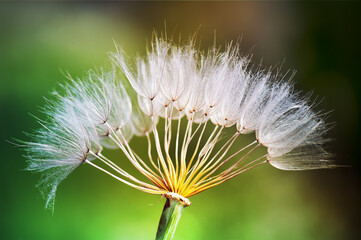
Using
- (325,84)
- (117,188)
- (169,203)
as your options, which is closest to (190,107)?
(169,203)

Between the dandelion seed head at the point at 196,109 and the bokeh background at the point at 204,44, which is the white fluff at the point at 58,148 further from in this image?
the bokeh background at the point at 204,44

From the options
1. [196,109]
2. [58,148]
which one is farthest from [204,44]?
[58,148]

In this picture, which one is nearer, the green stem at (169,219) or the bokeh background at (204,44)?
the green stem at (169,219)

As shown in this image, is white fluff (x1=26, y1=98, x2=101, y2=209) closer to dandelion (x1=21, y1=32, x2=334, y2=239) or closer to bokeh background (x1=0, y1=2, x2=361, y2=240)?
dandelion (x1=21, y1=32, x2=334, y2=239)

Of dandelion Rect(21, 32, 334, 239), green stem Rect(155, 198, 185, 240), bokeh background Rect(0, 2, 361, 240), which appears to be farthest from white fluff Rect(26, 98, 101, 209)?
bokeh background Rect(0, 2, 361, 240)

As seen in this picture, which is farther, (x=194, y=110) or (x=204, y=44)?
(x=204, y=44)

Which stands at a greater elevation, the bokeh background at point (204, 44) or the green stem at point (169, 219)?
the bokeh background at point (204, 44)

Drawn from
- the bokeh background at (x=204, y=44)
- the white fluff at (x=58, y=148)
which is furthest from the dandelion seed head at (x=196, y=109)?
the bokeh background at (x=204, y=44)

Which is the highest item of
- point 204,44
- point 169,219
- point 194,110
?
point 204,44

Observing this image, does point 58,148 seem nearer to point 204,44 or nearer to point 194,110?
point 194,110

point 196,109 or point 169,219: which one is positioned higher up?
point 196,109
